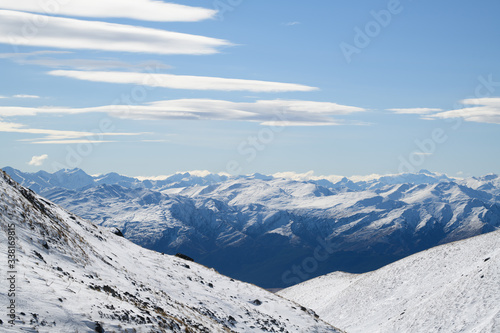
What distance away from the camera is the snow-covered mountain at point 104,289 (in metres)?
19.3

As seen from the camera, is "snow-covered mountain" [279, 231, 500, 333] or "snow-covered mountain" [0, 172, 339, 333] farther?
"snow-covered mountain" [279, 231, 500, 333]

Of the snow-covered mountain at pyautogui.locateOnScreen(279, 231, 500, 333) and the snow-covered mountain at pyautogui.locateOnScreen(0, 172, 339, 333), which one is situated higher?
the snow-covered mountain at pyautogui.locateOnScreen(0, 172, 339, 333)

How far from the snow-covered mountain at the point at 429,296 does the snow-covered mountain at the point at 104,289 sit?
103ft

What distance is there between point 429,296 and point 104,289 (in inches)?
2606

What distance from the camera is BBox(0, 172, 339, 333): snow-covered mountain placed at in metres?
19.3

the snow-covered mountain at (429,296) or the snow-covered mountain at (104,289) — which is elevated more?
the snow-covered mountain at (104,289)

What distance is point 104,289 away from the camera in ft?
88.8

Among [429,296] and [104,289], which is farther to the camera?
[429,296]

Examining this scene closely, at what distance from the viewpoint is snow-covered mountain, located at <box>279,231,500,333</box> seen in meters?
66.6

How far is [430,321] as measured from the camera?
6944 cm

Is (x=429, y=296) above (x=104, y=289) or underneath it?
underneath

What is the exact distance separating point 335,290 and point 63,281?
9883 cm

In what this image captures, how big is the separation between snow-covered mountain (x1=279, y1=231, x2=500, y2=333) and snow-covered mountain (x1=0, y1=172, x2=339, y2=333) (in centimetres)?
3136

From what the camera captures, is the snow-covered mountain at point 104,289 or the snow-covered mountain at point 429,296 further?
the snow-covered mountain at point 429,296
